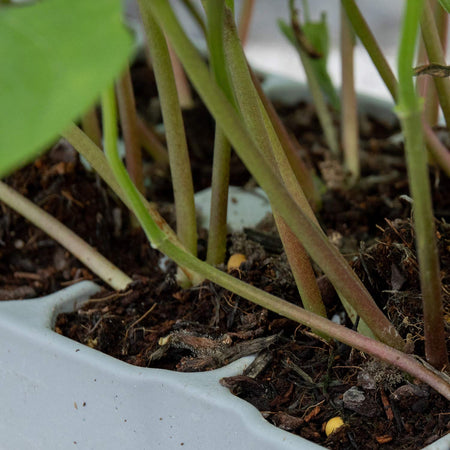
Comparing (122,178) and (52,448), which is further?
(52,448)

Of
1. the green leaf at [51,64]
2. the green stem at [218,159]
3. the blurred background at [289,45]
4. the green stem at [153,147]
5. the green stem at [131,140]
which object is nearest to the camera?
the green leaf at [51,64]

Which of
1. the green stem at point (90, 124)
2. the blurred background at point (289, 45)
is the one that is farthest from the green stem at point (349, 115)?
the blurred background at point (289, 45)

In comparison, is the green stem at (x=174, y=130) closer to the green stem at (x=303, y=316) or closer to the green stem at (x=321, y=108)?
the green stem at (x=303, y=316)

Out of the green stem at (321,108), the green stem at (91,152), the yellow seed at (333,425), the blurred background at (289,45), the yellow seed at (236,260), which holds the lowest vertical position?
the blurred background at (289,45)

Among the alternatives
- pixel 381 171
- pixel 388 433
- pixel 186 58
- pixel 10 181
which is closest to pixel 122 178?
pixel 186 58

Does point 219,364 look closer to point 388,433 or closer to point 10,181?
point 388,433

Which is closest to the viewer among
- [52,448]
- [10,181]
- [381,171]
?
[52,448]

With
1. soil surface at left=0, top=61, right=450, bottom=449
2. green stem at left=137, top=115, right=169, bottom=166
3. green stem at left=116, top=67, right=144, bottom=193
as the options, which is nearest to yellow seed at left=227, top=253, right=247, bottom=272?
soil surface at left=0, top=61, right=450, bottom=449
